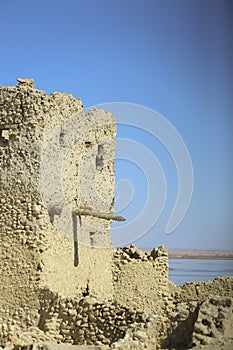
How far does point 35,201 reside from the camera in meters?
12.7

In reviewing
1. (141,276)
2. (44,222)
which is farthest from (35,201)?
(141,276)

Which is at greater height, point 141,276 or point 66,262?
point 66,262

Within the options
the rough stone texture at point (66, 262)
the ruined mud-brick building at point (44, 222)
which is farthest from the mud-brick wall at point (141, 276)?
the ruined mud-brick building at point (44, 222)

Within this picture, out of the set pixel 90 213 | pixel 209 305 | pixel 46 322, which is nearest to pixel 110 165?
pixel 90 213

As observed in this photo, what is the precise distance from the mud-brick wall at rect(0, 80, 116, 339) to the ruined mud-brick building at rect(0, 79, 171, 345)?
2cm

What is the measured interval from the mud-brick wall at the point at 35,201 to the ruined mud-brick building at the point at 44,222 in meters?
0.02

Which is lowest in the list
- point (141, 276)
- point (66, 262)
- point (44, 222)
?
point (141, 276)

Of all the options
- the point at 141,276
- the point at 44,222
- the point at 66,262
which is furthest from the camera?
the point at 141,276

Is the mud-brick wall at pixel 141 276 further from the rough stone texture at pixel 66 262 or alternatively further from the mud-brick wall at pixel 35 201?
the mud-brick wall at pixel 35 201

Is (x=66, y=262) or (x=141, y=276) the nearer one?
(x=66, y=262)

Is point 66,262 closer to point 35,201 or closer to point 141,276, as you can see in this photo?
point 35,201

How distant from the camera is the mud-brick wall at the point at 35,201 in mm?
12570

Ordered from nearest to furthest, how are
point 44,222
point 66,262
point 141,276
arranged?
point 44,222, point 66,262, point 141,276

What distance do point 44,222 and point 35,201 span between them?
0.43 m
